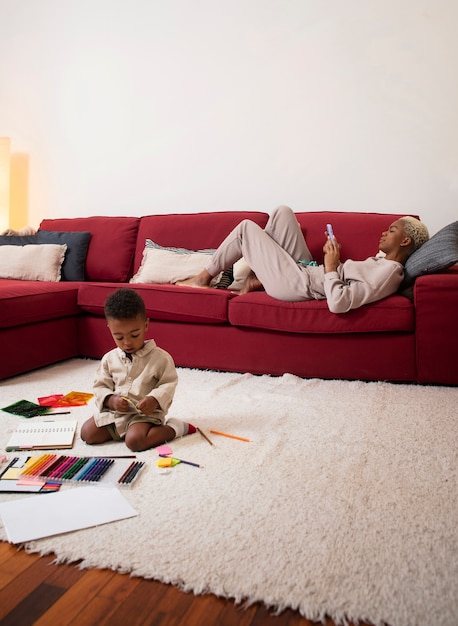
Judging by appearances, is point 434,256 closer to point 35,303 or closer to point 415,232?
point 415,232

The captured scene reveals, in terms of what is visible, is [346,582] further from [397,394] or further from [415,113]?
[415,113]

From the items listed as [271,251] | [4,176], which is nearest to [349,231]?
[271,251]

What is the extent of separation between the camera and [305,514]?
127 cm

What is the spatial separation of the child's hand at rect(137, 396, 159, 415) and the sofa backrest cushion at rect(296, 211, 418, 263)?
5.44 feet

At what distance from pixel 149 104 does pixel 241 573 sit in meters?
3.67

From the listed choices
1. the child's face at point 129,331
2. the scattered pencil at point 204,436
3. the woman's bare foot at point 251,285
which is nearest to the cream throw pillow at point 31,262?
the woman's bare foot at point 251,285

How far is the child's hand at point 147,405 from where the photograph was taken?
1653 millimetres

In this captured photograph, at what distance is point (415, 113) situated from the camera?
3244 millimetres

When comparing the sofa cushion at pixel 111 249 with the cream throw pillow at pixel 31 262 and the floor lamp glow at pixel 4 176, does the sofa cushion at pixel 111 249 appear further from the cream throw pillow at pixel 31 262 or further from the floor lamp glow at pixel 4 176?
the floor lamp glow at pixel 4 176

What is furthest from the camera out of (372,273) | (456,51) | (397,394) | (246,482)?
(456,51)

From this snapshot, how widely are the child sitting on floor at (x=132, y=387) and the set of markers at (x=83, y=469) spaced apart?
129mm

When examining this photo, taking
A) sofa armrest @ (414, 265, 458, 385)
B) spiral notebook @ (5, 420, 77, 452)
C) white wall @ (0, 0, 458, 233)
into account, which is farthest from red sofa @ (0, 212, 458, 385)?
spiral notebook @ (5, 420, 77, 452)

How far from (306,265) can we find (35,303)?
1459mm

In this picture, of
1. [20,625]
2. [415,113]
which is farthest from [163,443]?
[415,113]
